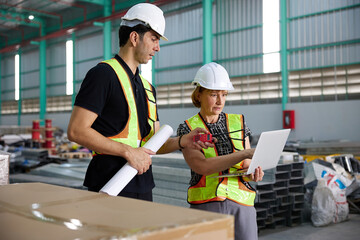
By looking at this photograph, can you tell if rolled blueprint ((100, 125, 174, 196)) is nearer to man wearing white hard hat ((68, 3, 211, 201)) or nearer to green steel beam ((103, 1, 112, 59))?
man wearing white hard hat ((68, 3, 211, 201))

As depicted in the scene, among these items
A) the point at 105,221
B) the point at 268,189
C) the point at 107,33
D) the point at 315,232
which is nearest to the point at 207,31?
the point at 107,33

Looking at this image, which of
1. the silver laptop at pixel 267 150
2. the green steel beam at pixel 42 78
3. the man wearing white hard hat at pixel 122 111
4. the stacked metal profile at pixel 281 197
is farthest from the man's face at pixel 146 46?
the green steel beam at pixel 42 78

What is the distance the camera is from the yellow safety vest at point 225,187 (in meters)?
2.28

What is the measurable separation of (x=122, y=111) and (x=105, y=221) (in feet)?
3.92

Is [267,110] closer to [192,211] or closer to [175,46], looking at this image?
[175,46]

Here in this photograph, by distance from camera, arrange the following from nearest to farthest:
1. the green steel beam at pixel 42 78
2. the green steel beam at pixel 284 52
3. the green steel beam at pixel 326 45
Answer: the green steel beam at pixel 326 45 → the green steel beam at pixel 284 52 → the green steel beam at pixel 42 78

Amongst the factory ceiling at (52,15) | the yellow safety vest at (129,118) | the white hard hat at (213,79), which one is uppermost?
the factory ceiling at (52,15)

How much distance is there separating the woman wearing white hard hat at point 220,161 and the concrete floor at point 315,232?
3148 millimetres

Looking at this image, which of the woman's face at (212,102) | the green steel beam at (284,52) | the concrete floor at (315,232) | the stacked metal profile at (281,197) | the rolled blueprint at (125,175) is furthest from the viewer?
the green steel beam at (284,52)

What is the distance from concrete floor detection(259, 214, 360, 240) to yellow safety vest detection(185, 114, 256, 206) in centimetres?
313

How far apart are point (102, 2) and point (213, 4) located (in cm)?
562

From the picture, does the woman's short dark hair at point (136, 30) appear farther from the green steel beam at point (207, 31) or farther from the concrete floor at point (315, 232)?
the green steel beam at point (207, 31)

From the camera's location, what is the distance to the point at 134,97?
206 centimetres

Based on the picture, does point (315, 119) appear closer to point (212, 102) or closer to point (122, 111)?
point (212, 102)
